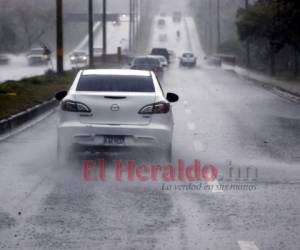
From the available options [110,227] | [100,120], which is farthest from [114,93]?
[110,227]

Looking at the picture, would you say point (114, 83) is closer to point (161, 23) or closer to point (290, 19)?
point (290, 19)

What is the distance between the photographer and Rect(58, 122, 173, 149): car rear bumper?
13.0 meters

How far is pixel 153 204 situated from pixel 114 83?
399 centimetres

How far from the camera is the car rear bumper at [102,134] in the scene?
513 inches

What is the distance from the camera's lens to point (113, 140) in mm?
13062

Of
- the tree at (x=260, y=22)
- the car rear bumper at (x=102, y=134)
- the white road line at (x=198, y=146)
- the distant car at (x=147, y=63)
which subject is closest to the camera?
the car rear bumper at (x=102, y=134)

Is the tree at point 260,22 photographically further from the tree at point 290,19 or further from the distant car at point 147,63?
the distant car at point 147,63

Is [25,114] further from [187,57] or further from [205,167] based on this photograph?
[187,57]

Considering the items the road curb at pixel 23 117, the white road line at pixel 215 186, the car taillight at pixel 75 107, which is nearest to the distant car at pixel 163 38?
the road curb at pixel 23 117

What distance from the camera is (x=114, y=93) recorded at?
13.3 meters

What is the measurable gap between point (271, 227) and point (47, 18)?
2991 inches

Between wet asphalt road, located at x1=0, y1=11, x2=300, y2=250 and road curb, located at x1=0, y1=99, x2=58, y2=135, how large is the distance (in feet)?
2.91

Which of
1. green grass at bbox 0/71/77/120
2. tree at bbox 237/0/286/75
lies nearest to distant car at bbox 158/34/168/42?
tree at bbox 237/0/286/75

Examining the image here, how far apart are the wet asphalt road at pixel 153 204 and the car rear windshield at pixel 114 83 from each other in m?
1.18
